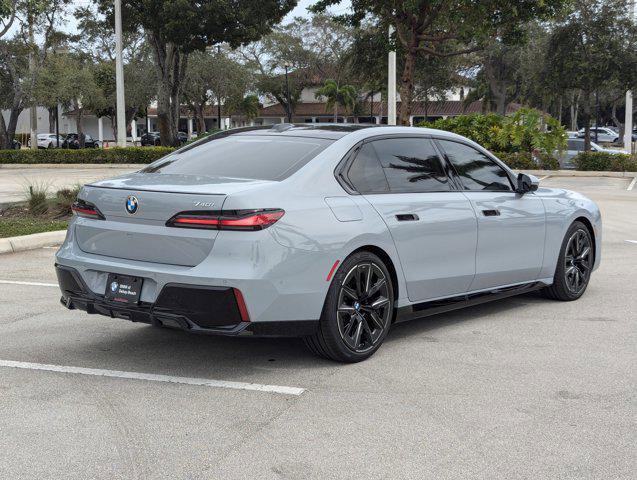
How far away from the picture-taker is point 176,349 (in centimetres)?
619

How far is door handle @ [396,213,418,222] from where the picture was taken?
603 centimetres

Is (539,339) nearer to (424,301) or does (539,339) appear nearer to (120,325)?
(424,301)

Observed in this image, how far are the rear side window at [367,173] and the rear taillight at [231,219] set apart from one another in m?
0.94

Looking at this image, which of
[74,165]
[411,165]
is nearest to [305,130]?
[411,165]

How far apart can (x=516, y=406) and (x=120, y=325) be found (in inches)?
137

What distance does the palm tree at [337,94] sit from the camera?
7444 centimetres

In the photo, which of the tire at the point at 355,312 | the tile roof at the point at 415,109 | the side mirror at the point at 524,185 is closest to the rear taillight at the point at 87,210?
the tire at the point at 355,312

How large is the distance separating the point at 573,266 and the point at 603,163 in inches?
932

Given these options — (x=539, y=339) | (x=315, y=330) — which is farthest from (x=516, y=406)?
(x=539, y=339)

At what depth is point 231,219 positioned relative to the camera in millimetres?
5117

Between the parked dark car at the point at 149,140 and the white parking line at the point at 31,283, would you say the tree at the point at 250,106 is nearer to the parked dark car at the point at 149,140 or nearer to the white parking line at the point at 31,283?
the parked dark car at the point at 149,140

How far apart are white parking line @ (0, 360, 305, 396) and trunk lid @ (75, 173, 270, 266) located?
762mm

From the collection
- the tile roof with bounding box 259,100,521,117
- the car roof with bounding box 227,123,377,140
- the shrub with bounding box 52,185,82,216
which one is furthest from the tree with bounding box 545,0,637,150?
the tile roof with bounding box 259,100,521,117

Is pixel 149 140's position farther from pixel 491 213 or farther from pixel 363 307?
pixel 363 307
